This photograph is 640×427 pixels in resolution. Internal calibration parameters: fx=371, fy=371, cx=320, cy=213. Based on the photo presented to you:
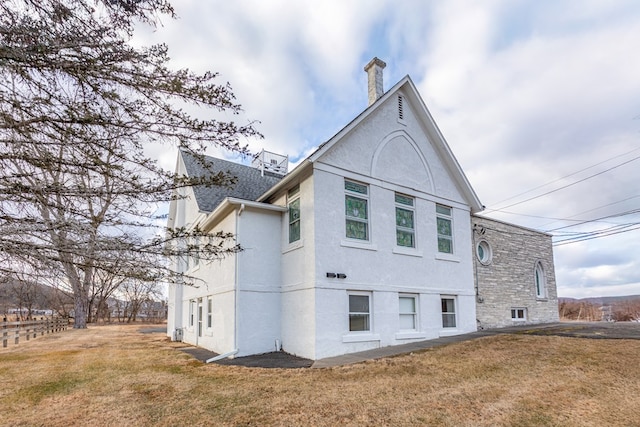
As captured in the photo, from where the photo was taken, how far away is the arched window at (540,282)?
55.3ft

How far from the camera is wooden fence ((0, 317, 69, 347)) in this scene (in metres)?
14.9

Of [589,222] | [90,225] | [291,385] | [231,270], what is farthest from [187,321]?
[589,222]

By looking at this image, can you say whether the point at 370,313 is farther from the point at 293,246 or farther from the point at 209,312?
the point at 209,312

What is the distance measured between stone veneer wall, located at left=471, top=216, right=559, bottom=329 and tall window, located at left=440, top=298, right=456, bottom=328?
174 centimetres

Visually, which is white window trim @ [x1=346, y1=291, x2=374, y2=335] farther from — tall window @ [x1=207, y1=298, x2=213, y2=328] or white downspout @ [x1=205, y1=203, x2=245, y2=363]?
tall window @ [x1=207, y1=298, x2=213, y2=328]

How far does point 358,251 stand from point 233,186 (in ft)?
16.5

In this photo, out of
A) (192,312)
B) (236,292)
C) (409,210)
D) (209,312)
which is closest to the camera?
(236,292)

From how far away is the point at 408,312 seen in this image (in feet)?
37.7

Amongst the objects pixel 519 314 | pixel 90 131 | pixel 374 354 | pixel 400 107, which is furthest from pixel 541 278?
pixel 90 131

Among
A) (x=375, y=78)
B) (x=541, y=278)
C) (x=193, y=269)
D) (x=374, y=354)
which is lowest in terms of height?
(x=374, y=354)

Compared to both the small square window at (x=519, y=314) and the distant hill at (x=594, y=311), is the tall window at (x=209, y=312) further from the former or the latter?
the distant hill at (x=594, y=311)

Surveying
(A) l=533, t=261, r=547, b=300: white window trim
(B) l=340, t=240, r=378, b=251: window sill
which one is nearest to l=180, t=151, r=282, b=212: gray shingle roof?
(B) l=340, t=240, r=378, b=251: window sill

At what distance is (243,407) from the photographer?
5508 millimetres

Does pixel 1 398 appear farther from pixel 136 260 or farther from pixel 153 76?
pixel 153 76
